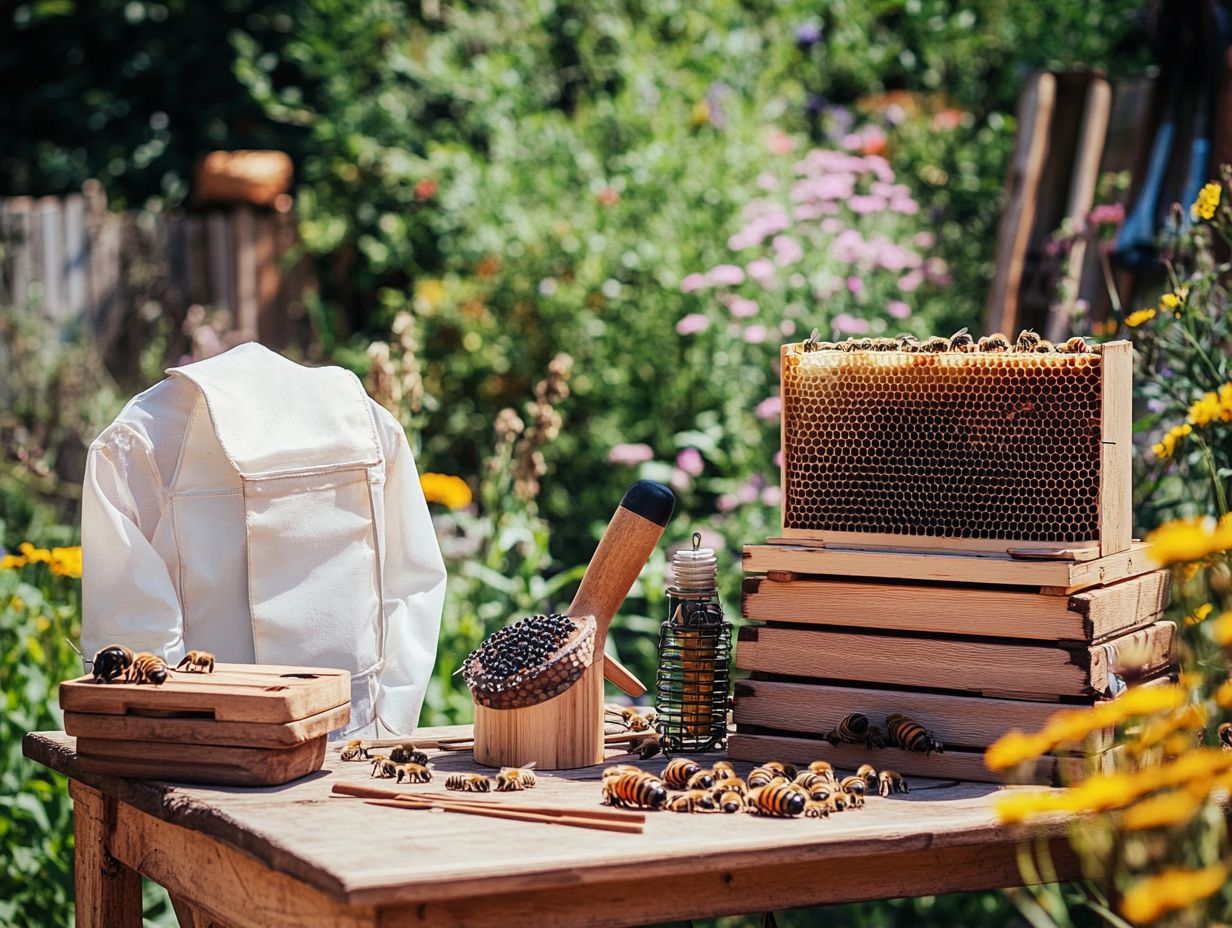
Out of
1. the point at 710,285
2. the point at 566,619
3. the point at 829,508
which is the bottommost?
the point at 566,619

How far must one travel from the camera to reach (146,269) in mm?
6355

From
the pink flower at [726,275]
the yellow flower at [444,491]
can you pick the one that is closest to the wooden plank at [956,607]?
the yellow flower at [444,491]

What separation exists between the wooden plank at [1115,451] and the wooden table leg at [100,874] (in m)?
1.33

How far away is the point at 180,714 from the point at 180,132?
6028 millimetres

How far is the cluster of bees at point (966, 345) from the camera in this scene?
1871 millimetres

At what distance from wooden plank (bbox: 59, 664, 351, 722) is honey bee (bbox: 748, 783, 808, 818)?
549mm

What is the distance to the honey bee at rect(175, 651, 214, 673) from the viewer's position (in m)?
1.90

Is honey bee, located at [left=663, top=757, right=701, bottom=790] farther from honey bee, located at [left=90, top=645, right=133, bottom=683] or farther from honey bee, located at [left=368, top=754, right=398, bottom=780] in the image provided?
honey bee, located at [left=90, top=645, right=133, bottom=683]

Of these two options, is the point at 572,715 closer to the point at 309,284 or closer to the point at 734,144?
the point at 734,144

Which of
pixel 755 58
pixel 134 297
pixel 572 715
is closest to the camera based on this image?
pixel 572 715

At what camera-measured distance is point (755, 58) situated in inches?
236

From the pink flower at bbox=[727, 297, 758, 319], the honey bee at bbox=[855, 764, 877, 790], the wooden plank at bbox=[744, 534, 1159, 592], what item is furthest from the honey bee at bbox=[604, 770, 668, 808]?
the pink flower at bbox=[727, 297, 758, 319]

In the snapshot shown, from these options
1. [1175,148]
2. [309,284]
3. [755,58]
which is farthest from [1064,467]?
[309,284]

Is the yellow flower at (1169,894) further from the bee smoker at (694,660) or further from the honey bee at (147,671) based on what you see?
the honey bee at (147,671)
